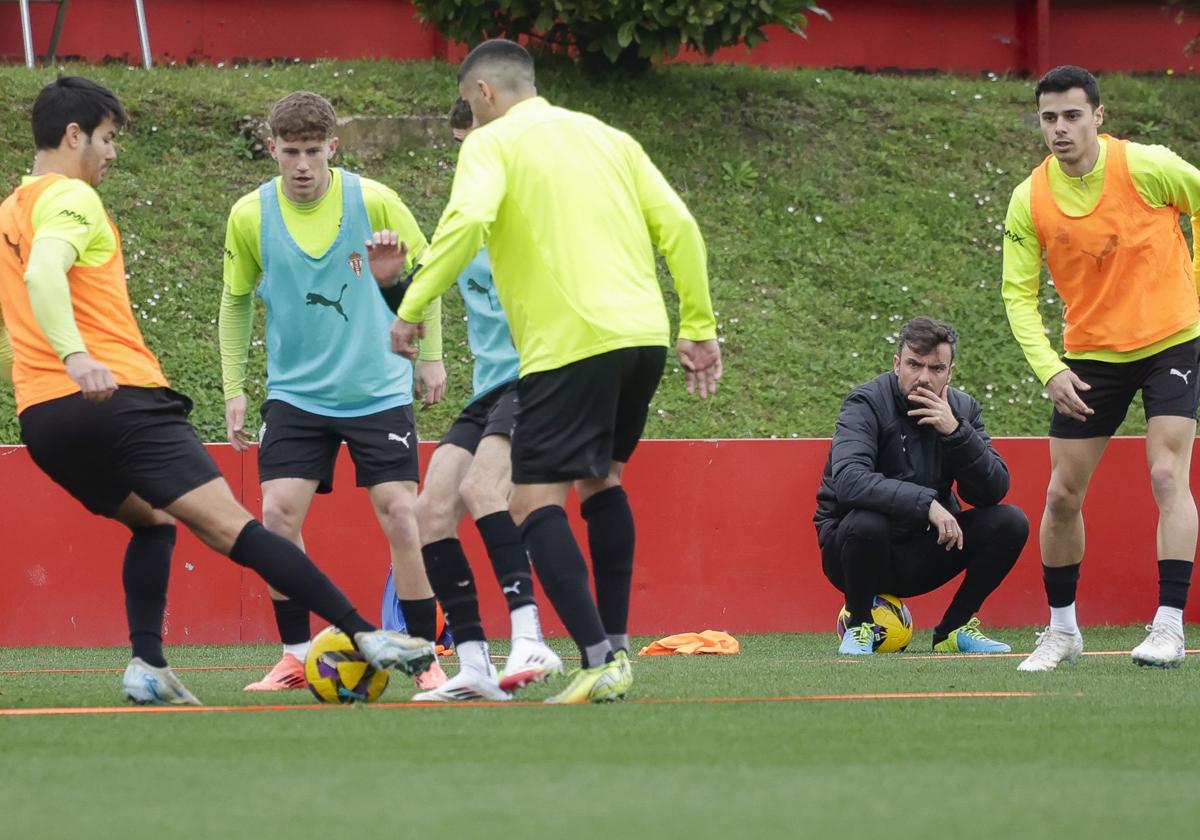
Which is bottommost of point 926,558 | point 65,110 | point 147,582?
point 926,558

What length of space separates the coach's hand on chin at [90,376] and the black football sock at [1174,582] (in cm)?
402

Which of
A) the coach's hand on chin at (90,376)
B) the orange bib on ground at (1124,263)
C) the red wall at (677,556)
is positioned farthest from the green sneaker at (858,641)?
the coach's hand on chin at (90,376)

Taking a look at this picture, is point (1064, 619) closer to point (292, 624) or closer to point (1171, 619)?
point (1171, 619)

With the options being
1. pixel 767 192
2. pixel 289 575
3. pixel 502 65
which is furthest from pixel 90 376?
pixel 767 192

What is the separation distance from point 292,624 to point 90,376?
6.35ft

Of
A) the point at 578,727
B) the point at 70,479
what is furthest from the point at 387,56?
the point at 578,727

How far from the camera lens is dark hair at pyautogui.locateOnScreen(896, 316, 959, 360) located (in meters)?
8.26

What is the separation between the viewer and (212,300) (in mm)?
13141

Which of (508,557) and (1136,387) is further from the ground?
(1136,387)

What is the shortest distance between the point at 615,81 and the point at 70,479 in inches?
434

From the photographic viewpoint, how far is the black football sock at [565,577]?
17.7 feet

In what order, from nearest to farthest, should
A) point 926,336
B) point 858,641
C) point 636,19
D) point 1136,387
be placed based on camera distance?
point 1136,387 → point 926,336 → point 858,641 → point 636,19

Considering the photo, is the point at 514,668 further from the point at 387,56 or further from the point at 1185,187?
the point at 387,56

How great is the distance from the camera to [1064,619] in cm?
721
